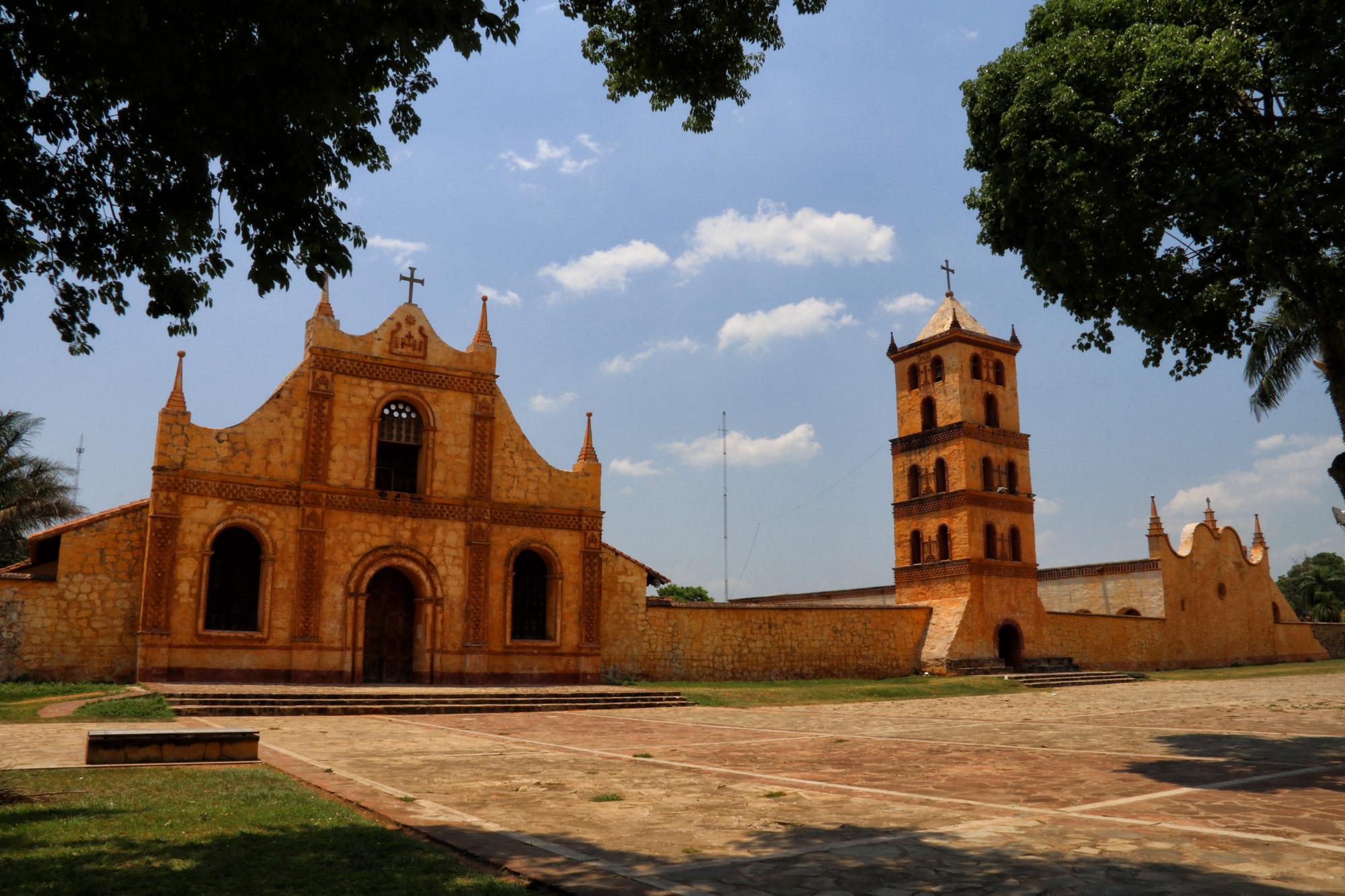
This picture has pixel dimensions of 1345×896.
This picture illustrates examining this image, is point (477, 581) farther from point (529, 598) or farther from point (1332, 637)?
point (1332, 637)

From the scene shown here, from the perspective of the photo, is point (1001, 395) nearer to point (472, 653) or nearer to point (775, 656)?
point (775, 656)

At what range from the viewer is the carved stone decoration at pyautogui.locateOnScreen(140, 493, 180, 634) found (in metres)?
19.2

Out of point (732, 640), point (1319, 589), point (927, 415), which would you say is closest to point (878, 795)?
point (732, 640)

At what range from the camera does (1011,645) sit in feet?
103

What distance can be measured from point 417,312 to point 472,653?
8860mm

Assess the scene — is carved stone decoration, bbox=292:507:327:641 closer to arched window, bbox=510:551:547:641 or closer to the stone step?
the stone step

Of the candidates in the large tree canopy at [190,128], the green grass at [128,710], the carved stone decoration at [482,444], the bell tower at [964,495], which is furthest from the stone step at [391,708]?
the bell tower at [964,495]

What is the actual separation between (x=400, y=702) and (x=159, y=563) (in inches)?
254

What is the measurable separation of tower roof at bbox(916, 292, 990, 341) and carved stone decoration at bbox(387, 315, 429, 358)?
1832cm

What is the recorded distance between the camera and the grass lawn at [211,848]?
4.07m

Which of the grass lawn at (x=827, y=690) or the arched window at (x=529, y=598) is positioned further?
the arched window at (x=529, y=598)

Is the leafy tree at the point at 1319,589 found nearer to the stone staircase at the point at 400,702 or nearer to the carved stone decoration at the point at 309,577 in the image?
the stone staircase at the point at 400,702

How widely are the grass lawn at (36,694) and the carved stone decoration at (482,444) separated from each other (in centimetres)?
882

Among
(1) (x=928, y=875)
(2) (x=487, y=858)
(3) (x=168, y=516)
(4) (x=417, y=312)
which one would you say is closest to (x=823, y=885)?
(1) (x=928, y=875)
